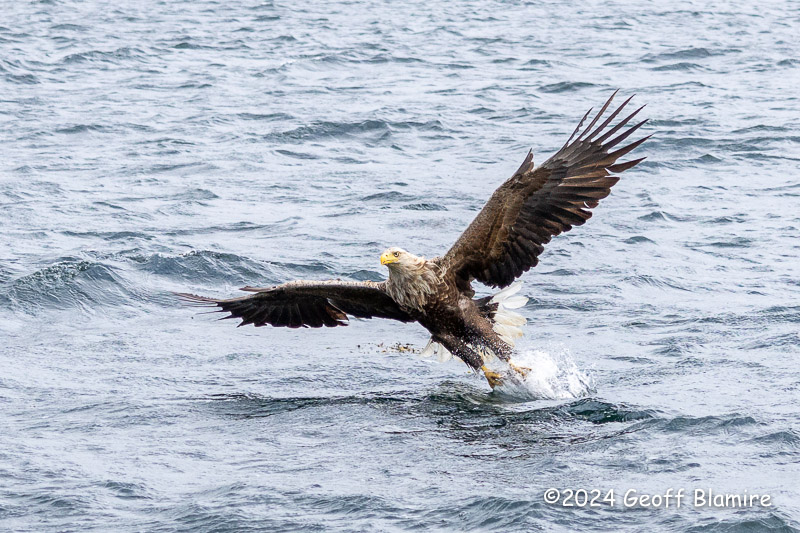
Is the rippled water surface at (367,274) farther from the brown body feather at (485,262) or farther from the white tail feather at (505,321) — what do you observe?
the brown body feather at (485,262)

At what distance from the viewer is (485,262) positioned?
8.65 m

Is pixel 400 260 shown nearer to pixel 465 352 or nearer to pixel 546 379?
pixel 465 352

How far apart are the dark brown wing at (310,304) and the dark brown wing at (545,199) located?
82cm

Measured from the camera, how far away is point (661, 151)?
15016 mm

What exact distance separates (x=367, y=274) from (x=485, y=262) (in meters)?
2.58

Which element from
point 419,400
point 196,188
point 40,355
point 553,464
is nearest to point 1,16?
point 196,188

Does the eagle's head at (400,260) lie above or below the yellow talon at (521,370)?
above

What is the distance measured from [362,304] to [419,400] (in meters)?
1.03

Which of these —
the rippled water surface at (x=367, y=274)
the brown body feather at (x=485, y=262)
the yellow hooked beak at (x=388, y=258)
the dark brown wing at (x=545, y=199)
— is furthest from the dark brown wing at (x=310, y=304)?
the dark brown wing at (x=545, y=199)

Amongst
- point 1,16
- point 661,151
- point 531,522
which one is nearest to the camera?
point 531,522

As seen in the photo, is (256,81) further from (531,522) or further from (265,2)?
(531,522)

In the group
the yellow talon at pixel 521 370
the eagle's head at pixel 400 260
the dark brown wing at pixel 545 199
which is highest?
the dark brown wing at pixel 545 199

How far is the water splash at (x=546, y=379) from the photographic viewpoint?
8352 mm

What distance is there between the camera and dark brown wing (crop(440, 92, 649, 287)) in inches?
326
